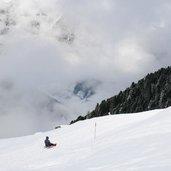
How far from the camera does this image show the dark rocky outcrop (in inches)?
7067

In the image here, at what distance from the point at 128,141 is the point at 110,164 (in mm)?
6354

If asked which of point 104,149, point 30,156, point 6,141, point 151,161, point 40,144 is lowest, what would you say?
point 151,161

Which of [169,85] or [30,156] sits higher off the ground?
[169,85]

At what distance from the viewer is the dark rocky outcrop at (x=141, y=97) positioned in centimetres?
17950

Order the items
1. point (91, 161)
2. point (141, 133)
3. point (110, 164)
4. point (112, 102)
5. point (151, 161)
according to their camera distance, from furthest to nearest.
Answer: point (112, 102), point (141, 133), point (91, 161), point (110, 164), point (151, 161)

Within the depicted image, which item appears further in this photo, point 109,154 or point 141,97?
point 141,97

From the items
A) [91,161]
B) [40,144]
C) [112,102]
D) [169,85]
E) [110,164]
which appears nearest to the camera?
[110,164]

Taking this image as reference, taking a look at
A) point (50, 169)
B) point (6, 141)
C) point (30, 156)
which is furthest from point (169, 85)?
point (50, 169)

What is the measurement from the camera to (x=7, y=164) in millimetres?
36094

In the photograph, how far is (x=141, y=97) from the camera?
186m

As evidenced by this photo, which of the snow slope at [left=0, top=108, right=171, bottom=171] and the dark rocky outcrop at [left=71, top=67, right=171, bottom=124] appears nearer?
the snow slope at [left=0, top=108, right=171, bottom=171]

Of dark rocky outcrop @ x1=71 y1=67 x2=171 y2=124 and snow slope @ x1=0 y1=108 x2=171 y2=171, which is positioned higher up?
dark rocky outcrop @ x1=71 y1=67 x2=171 y2=124

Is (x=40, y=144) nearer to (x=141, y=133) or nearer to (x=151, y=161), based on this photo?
(x=141, y=133)

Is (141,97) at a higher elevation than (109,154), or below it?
higher
